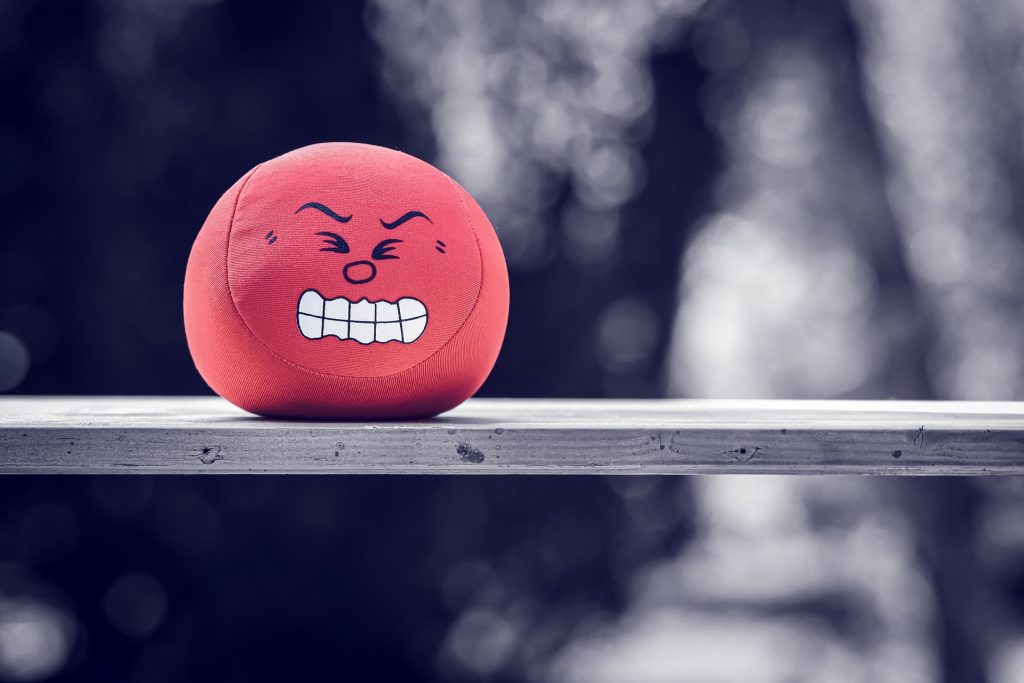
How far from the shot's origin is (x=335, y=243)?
3.92ft

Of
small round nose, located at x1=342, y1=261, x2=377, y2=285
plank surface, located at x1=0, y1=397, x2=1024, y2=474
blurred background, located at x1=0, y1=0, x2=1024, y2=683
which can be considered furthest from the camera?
blurred background, located at x1=0, y1=0, x2=1024, y2=683

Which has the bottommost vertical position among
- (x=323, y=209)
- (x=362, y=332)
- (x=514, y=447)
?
(x=514, y=447)

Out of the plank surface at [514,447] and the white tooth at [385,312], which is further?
the white tooth at [385,312]

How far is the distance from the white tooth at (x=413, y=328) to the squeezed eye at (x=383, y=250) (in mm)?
77

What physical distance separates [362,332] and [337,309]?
1.6 inches

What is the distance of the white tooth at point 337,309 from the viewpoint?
119cm

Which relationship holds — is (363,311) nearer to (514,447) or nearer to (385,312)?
(385,312)

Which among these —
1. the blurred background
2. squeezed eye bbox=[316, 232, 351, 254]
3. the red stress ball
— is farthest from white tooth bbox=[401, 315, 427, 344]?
the blurred background

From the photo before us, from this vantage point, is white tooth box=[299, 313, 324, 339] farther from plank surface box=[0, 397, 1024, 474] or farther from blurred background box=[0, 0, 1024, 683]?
blurred background box=[0, 0, 1024, 683]

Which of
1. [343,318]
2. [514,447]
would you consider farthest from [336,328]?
[514,447]

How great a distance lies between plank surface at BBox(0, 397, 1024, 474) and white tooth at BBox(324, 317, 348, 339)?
0.15 m

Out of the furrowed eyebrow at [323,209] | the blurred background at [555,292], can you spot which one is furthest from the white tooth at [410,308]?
the blurred background at [555,292]

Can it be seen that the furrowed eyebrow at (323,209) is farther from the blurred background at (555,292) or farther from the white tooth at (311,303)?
the blurred background at (555,292)

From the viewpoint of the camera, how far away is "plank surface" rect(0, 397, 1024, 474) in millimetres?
1031
